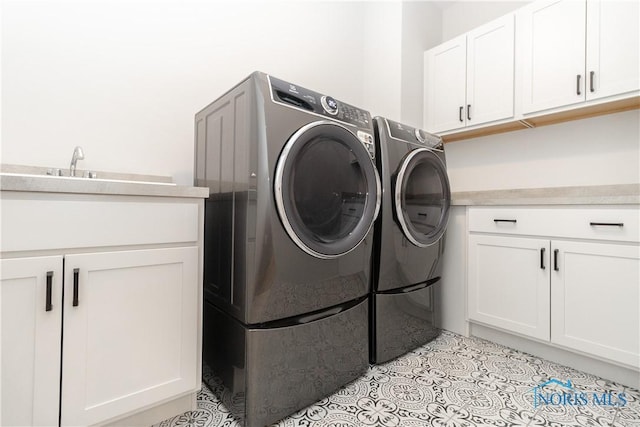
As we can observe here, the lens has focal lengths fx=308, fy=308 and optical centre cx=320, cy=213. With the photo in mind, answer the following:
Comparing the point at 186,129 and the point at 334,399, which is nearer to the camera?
the point at 334,399

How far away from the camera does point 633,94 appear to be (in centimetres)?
156

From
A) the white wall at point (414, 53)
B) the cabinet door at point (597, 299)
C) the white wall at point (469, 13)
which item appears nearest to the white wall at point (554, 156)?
the white wall at point (414, 53)

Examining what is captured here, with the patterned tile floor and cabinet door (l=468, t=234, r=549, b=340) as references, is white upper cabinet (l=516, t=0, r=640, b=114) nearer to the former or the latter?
cabinet door (l=468, t=234, r=549, b=340)

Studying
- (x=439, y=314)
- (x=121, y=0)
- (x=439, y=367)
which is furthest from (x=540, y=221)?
(x=121, y=0)

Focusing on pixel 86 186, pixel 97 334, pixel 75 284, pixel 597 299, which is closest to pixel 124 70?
pixel 86 186

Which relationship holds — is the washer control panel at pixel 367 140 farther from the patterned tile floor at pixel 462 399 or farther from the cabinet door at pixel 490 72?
the cabinet door at pixel 490 72

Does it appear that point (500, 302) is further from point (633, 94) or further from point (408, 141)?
point (633, 94)

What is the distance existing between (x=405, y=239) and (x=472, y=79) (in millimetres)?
1380

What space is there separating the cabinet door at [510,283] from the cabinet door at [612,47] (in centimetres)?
90

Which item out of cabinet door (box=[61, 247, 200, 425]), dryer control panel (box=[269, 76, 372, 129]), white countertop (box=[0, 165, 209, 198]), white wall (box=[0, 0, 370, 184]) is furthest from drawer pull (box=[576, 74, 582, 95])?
cabinet door (box=[61, 247, 200, 425])

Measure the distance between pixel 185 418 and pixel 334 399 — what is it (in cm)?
57

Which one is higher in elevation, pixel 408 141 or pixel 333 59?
pixel 333 59

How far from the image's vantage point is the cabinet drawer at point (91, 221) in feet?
2.59

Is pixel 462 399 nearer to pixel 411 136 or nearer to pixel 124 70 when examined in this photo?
pixel 411 136
